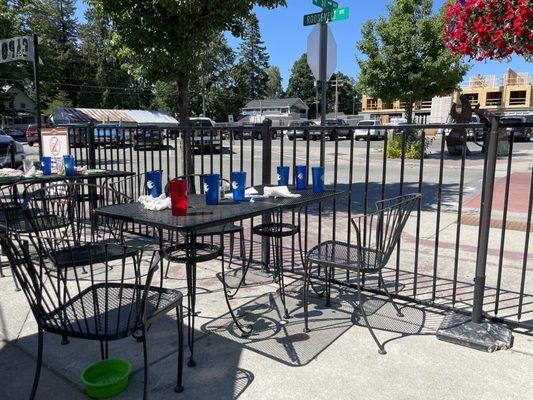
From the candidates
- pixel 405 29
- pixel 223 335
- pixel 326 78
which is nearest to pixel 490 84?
pixel 405 29

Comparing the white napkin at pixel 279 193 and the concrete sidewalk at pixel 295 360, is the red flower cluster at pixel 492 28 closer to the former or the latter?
the white napkin at pixel 279 193

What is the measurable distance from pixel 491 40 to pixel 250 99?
8536cm

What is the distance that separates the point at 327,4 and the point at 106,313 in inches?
198

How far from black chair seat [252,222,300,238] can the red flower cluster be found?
236 cm

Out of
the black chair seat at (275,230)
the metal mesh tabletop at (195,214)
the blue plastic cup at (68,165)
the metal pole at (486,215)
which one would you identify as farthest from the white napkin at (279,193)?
the blue plastic cup at (68,165)

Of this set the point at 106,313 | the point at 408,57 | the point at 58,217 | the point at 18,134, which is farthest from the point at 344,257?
the point at 18,134

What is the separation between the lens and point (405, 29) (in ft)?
57.0

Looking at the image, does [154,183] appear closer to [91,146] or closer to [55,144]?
[91,146]

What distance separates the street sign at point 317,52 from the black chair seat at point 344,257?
125 inches

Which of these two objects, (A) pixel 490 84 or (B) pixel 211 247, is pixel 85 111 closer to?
(B) pixel 211 247

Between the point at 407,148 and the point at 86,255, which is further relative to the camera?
the point at 407,148

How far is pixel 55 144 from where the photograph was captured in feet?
20.9

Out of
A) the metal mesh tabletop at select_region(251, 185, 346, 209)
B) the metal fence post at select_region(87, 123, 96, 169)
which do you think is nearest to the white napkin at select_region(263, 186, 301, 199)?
the metal mesh tabletop at select_region(251, 185, 346, 209)

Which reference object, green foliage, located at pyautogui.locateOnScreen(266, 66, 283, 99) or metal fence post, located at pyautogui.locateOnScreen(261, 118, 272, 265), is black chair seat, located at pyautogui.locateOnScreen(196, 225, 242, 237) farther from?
green foliage, located at pyautogui.locateOnScreen(266, 66, 283, 99)
